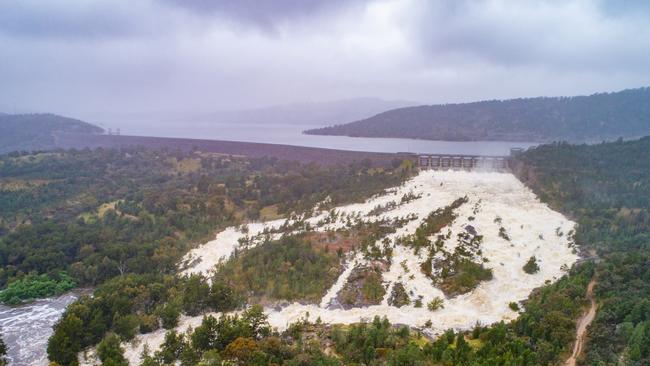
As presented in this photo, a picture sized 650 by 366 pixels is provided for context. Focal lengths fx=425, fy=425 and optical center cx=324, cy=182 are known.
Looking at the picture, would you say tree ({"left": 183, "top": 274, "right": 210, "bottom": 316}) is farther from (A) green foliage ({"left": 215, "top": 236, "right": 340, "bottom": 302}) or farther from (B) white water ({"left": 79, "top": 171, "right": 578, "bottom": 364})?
(A) green foliage ({"left": 215, "top": 236, "right": 340, "bottom": 302})

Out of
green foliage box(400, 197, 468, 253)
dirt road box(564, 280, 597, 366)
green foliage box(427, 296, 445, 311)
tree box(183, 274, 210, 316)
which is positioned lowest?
tree box(183, 274, 210, 316)

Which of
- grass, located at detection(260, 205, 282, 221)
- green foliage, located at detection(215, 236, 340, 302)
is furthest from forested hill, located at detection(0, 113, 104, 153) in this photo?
green foliage, located at detection(215, 236, 340, 302)

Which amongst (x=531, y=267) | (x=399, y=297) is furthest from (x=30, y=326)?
(x=531, y=267)

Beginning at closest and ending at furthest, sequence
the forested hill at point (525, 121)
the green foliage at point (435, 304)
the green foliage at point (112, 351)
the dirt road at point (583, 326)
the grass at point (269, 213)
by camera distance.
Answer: the dirt road at point (583, 326) → the green foliage at point (112, 351) → the green foliage at point (435, 304) → the grass at point (269, 213) → the forested hill at point (525, 121)

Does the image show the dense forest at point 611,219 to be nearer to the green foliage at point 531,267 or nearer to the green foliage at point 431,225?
the green foliage at point 531,267

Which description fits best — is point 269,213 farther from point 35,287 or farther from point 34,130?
point 34,130

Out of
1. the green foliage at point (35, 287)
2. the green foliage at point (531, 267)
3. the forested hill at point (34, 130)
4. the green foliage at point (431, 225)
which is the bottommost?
the green foliage at point (35, 287)

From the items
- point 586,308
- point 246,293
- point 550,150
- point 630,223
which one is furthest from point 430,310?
point 550,150

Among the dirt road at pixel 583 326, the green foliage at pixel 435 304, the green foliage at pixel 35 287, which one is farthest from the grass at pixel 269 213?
the dirt road at pixel 583 326
